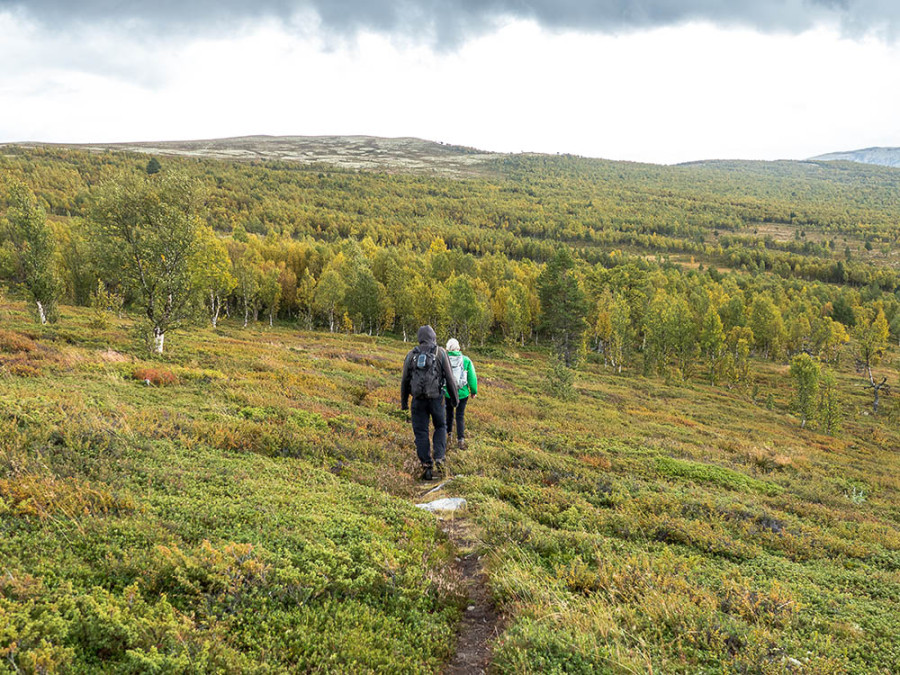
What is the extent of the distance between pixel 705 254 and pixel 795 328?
85.8 metres

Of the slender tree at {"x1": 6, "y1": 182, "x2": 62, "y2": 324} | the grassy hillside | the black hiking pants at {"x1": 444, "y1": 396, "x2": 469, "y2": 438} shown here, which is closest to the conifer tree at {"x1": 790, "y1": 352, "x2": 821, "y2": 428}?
the grassy hillside

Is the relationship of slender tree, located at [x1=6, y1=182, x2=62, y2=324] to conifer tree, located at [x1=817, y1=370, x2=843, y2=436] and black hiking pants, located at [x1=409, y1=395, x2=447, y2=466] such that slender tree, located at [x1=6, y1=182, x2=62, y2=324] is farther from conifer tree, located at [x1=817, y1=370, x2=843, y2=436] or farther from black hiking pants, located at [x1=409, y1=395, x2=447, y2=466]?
conifer tree, located at [x1=817, y1=370, x2=843, y2=436]

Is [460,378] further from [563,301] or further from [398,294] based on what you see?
[398,294]

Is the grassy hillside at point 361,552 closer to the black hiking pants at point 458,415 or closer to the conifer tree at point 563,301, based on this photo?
the black hiking pants at point 458,415

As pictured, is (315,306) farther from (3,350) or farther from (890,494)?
(890,494)

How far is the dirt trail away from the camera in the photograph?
4.30m

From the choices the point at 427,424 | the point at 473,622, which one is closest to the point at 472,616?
the point at 473,622

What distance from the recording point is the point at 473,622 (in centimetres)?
495

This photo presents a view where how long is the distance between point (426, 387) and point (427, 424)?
3.34 feet

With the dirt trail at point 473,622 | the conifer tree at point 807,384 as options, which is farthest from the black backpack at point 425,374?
the conifer tree at point 807,384

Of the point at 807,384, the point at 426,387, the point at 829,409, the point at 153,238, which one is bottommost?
the point at 829,409

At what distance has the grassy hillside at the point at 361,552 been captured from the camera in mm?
3957

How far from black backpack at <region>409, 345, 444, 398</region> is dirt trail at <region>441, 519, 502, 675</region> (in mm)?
2998

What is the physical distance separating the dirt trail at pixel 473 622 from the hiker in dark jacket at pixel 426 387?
287 centimetres
